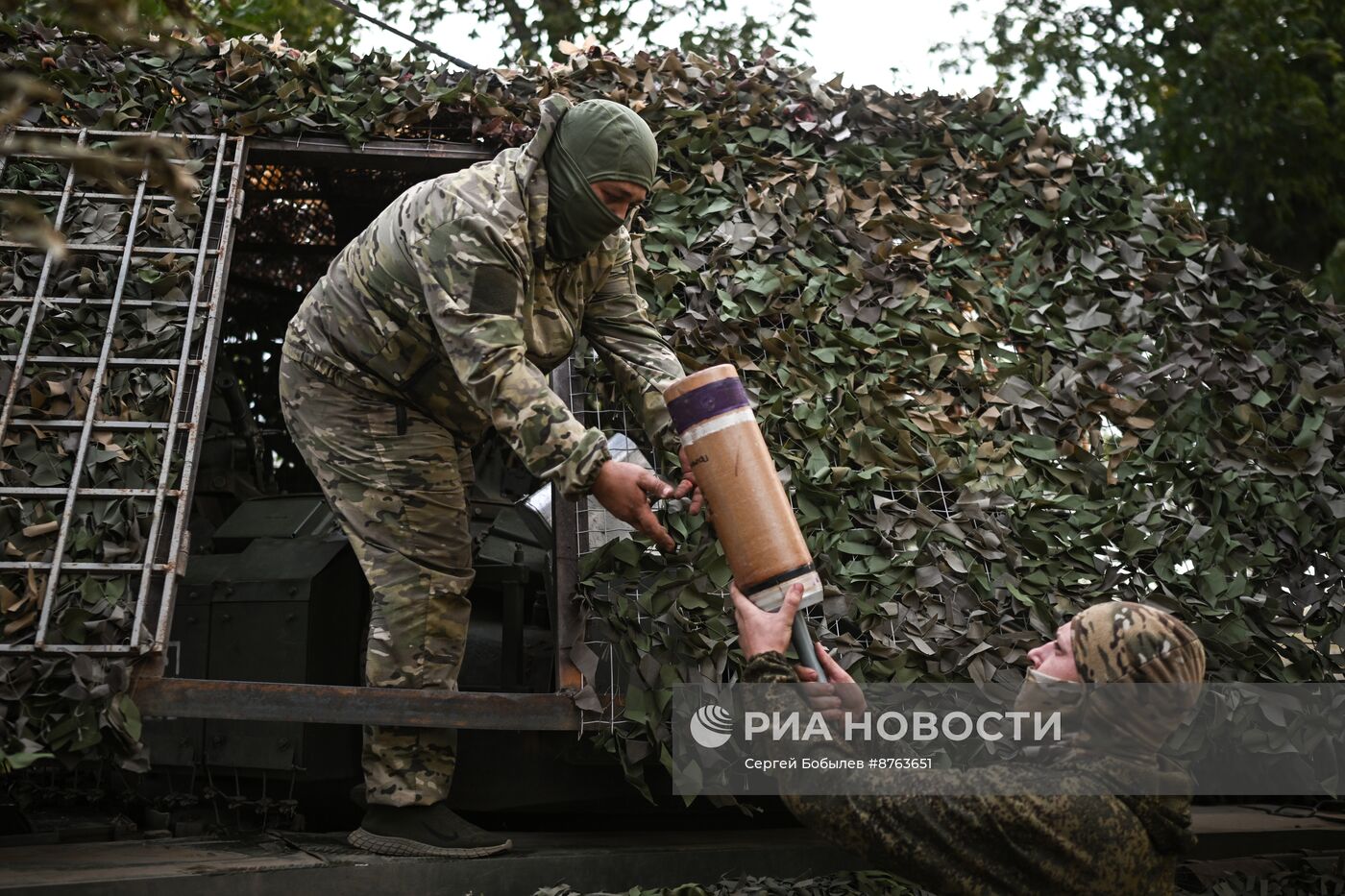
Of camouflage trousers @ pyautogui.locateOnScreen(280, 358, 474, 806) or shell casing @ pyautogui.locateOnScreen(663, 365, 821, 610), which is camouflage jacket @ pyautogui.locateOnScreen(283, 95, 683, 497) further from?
shell casing @ pyautogui.locateOnScreen(663, 365, 821, 610)

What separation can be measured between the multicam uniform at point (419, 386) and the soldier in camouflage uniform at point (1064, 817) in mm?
1805

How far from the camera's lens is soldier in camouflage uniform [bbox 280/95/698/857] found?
387cm

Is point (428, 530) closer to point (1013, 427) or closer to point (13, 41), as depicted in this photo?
point (1013, 427)

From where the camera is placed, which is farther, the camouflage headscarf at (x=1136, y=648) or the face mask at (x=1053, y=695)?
the face mask at (x=1053, y=695)

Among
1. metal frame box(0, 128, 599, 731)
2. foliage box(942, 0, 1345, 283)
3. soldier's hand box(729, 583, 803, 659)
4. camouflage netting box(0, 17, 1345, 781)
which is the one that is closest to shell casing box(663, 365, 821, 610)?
soldier's hand box(729, 583, 803, 659)

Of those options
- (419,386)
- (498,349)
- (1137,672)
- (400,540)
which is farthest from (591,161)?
(1137,672)

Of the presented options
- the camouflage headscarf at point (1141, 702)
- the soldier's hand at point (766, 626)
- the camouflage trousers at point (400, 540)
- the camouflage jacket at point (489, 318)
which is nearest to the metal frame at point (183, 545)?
the camouflage trousers at point (400, 540)

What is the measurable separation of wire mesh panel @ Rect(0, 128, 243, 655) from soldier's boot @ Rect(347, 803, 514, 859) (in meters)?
0.88

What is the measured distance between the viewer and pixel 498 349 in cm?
376

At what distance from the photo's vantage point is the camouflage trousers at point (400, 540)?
4223mm

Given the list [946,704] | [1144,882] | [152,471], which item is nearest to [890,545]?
[946,704]

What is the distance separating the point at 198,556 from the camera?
18.6ft

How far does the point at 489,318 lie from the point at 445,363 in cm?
50

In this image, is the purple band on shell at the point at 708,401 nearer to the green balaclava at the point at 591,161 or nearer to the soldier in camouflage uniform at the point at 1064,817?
the green balaclava at the point at 591,161
